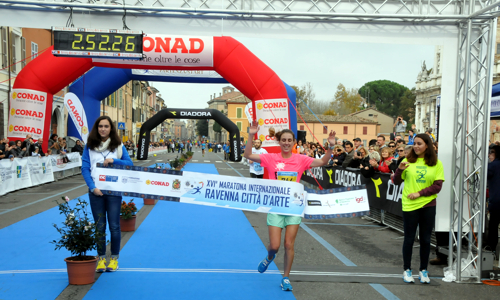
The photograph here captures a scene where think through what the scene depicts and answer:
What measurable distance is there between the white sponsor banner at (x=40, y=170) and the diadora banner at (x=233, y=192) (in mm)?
12275

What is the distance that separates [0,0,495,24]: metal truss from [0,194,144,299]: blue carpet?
3160 millimetres

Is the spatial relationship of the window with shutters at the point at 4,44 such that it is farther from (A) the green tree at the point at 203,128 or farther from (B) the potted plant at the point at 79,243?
(A) the green tree at the point at 203,128

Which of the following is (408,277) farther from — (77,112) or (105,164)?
(77,112)

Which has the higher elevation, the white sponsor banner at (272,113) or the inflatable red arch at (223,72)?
the inflatable red arch at (223,72)

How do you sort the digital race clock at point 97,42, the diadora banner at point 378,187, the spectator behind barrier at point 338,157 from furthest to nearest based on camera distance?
the spectator behind barrier at point 338,157, the diadora banner at point 378,187, the digital race clock at point 97,42

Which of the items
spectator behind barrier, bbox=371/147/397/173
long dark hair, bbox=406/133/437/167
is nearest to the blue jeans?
long dark hair, bbox=406/133/437/167

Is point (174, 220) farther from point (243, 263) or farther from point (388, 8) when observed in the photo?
point (388, 8)

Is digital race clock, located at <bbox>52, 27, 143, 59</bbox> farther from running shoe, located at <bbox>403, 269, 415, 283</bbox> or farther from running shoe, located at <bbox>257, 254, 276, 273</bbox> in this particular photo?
running shoe, located at <bbox>403, 269, 415, 283</bbox>

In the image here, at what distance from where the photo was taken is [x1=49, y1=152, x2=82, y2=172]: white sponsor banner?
19153mm

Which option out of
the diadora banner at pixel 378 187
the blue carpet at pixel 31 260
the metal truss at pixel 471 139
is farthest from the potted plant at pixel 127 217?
the metal truss at pixel 471 139

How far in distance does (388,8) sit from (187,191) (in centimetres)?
403

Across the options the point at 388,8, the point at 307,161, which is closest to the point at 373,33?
the point at 388,8

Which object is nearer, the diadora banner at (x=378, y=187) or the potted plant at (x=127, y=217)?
the potted plant at (x=127, y=217)

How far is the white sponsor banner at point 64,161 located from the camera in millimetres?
19153
